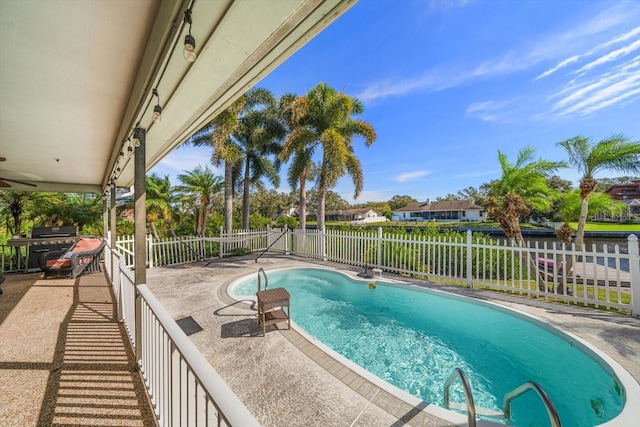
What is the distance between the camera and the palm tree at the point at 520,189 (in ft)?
25.8

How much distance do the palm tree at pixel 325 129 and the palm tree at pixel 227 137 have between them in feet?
8.10

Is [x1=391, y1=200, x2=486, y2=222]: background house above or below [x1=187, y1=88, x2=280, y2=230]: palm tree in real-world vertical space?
below

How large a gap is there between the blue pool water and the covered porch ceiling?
3.86 m

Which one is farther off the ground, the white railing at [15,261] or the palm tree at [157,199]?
the palm tree at [157,199]

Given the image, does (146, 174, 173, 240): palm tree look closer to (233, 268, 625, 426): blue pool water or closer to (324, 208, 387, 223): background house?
(233, 268, 625, 426): blue pool water

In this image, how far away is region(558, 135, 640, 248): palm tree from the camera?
20.4 ft

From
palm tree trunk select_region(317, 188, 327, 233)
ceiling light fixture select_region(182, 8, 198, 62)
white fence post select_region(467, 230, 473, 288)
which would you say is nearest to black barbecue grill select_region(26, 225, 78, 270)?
palm tree trunk select_region(317, 188, 327, 233)

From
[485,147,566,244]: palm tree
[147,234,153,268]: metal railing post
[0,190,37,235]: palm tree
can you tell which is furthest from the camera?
[0,190,37,235]: palm tree

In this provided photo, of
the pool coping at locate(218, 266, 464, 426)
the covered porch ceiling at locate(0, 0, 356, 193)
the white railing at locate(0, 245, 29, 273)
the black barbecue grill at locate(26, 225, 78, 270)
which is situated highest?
the covered porch ceiling at locate(0, 0, 356, 193)

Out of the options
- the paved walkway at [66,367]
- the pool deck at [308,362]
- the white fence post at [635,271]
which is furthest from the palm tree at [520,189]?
the paved walkway at [66,367]

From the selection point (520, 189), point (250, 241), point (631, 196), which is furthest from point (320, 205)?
point (631, 196)

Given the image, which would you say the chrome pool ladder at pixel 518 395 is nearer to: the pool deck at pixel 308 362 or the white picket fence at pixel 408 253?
the pool deck at pixel 308 362

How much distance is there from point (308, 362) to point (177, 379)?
1.85m

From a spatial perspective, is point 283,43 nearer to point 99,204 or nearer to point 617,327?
point 617,327
